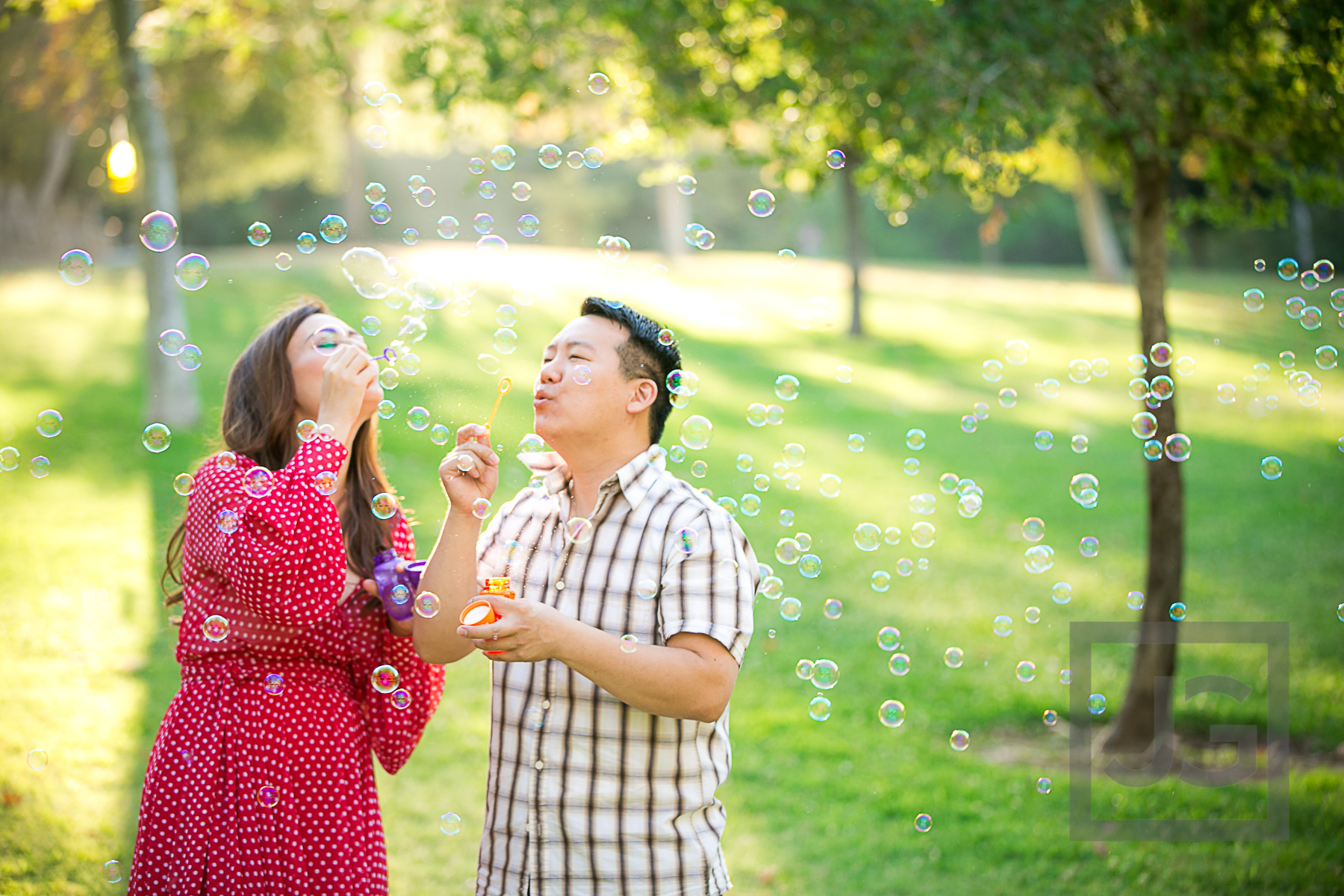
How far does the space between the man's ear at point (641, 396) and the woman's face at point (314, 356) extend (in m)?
0.58

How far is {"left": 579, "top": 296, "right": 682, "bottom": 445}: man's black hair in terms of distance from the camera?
93.7 inches

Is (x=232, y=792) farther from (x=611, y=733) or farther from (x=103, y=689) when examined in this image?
(x=103, y=689)

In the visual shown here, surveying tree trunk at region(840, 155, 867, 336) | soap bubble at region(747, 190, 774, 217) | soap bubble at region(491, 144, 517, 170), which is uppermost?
tree trunk at region(840, 155, 867, 336)

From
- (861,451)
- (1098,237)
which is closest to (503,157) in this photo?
(861,451)

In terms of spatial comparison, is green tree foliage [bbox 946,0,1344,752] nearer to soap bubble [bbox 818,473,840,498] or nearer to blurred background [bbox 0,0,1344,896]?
blurred background [bbox 0,0,1344,896]

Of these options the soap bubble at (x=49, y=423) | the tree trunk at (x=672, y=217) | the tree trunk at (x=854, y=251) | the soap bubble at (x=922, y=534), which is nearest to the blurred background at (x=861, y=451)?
the soap bubble at (x=49, y=423)

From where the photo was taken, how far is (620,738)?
87.6 inches

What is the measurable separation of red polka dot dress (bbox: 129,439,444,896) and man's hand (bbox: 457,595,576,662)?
450mm

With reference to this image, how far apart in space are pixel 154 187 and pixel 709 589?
952 cm

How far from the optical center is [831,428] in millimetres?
12117

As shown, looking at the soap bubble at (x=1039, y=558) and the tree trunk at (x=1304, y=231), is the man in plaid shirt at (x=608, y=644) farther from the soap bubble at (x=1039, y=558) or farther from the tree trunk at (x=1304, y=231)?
the tree trunk at (x=1304, y=231)

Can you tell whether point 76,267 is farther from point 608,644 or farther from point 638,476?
point 608,644

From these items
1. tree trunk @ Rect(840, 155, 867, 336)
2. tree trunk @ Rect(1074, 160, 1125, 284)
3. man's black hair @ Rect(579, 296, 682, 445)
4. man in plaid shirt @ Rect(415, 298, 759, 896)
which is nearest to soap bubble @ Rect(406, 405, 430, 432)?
man in plaid shirt @ Rect(415, 298, 759, 896)

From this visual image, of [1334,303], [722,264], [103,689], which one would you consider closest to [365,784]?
[1334,303]
